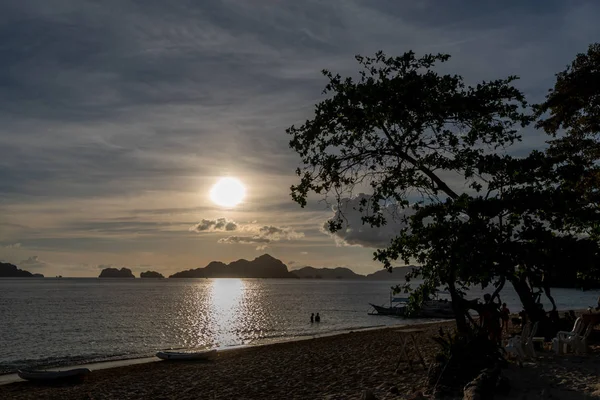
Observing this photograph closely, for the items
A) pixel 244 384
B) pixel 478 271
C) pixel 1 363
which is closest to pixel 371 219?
pixel 478 271

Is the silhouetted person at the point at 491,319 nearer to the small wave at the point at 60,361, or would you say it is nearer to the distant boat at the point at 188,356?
the distant boat at the point at 188,356

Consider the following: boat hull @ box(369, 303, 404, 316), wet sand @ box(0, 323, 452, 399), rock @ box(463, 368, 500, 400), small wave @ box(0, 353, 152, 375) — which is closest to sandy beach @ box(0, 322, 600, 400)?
wet sand @ box(0, 323, 452, 399)

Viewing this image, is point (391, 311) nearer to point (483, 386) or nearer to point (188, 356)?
point (188, 356)

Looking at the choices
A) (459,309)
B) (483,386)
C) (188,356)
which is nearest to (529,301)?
(459,309)

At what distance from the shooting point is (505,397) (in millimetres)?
10289

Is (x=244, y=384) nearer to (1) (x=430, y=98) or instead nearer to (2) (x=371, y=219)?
(2) (x=371, y=219)

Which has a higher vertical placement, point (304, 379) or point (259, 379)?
point (304, 379)

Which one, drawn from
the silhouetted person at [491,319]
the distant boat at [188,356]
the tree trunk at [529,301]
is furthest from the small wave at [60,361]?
the tree trunk at [529,301]

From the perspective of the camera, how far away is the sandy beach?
11508mm

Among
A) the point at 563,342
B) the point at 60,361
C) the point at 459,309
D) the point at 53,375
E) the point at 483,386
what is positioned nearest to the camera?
the point at 483,386

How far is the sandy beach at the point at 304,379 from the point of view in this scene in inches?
453

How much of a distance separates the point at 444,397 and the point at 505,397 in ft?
3.97

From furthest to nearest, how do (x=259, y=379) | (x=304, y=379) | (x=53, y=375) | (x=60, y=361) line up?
(x=60, y=361)
(x=53, y=375)
(x=259, y=379)
(x=304, y=379)

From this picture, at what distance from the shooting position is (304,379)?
57.0 ft
